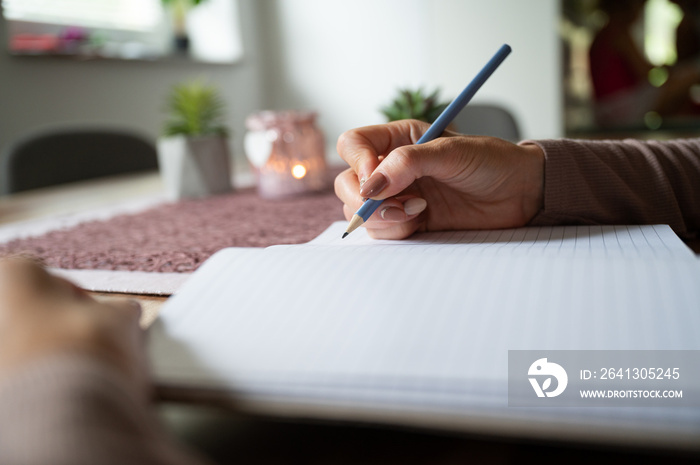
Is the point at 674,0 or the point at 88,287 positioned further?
the point at 674,0

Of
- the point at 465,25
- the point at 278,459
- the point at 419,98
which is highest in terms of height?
the point at 465,25

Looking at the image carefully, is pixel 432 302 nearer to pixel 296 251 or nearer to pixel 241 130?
pixel 296 251

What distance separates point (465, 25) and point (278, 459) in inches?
102

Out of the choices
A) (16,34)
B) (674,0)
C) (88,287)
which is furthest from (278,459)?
(674,0)

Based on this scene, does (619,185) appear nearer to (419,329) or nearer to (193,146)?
(419,329)

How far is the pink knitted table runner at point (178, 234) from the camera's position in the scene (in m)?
0.57

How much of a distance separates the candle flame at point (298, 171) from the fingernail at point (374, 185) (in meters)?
0.55

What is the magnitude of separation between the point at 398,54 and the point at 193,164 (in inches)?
97.1

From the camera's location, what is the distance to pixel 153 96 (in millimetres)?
2686

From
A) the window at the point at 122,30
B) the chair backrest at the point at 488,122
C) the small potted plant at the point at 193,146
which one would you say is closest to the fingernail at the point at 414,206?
the small potted plant at the point at 193,146

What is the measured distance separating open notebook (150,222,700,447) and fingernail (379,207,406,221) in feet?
0.42

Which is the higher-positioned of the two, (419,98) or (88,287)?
(419,98)

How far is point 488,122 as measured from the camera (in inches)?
63.5

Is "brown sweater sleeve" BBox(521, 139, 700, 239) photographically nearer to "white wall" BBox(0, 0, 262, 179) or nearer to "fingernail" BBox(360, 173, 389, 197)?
"fingernail" BBox(360, 173, 389, 197)
